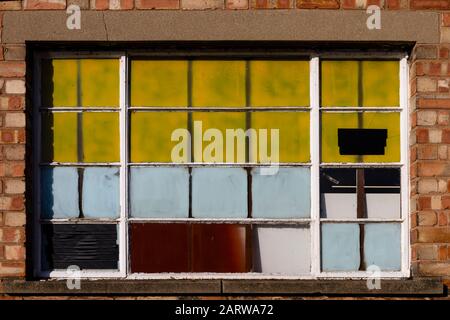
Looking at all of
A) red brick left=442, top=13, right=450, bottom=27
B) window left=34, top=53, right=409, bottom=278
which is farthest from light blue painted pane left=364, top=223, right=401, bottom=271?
red brick left=442, top=13, right=450, bottom=27

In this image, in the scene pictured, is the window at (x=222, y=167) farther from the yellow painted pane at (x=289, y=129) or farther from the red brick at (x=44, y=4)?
the red brick at (x=44, y=4)

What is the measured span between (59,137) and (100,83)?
51 cm

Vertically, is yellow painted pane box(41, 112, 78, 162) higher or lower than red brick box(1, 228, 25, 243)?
higher

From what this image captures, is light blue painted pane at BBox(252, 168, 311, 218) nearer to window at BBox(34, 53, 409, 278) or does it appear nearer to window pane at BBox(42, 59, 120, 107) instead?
window at BBox(34, 53, 409, 278)

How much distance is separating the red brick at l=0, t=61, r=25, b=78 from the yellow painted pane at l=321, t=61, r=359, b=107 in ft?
7.40

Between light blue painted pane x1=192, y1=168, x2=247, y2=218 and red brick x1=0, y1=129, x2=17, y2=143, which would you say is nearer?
red brick x1=0, y1=129, x2=17, y2=143

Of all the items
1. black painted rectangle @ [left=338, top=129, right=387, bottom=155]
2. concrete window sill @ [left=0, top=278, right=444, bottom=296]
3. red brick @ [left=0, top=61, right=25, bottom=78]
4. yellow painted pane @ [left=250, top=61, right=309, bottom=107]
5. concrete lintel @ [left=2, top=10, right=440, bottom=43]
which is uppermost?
concrete lintel @ [left=2, top=10, right=440, bottom=43]

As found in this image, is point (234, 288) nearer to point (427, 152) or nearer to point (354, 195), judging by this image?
point (354, 195)

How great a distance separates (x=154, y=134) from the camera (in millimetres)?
6801

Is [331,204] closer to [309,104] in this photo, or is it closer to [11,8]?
[309,104]

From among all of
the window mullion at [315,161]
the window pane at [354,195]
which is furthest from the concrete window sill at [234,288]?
the window pane at [354,195]

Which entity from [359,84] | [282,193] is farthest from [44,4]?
[359,84]

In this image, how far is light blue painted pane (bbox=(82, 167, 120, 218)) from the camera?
678cm
